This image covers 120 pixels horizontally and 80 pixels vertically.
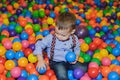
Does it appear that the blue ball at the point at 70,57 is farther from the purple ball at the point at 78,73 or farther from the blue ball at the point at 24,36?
the blue ball at the point at 24,36

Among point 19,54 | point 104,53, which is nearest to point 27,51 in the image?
point 19,54

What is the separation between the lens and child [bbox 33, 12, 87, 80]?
6.62 ft

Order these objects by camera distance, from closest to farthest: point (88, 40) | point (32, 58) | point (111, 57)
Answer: point (32, 58) < point (111, 57) < point (88, 40)

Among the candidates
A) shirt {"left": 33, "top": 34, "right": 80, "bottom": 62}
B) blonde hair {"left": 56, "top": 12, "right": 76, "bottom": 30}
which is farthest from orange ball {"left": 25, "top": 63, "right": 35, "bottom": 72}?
blonde hair {"left": 56, "top": 12, "right": 76, "bottom": 30}

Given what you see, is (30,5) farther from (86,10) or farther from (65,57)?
(65,57)

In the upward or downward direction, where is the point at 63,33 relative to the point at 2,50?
upward

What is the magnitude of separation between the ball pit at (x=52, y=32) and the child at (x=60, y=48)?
61 mm

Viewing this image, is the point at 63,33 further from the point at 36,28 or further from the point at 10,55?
the point at 36,28

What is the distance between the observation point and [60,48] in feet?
7.01

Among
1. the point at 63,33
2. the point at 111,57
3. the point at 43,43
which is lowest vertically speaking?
the point at 111,57

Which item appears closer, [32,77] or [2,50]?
[32,77]

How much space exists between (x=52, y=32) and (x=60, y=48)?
0.50 m

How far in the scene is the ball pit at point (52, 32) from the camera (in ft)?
6.92

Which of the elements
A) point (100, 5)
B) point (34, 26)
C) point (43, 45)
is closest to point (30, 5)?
point (34, 26)
